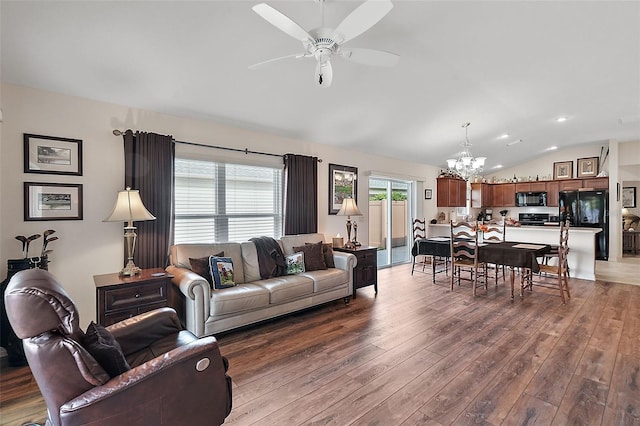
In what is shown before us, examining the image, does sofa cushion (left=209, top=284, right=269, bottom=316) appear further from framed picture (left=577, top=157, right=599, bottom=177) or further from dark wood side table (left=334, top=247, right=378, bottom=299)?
framed picture (left=577, top=157, right=599, bottom=177)

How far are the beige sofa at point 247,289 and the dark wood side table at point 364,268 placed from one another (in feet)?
0.69

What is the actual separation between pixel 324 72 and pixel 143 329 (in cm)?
215

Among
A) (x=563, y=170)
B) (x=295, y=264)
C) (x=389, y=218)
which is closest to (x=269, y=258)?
(x=295, y=264)

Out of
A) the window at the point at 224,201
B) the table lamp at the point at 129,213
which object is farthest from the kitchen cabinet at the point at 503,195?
the table lamp at the point at 129,213

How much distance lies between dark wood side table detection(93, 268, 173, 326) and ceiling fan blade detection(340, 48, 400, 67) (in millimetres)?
2509

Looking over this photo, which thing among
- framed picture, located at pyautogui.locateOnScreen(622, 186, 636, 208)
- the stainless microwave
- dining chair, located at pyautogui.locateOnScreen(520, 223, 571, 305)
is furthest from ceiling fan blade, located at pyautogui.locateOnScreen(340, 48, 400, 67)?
framed picture, located at pyautogui.locateOnScreen(622, 186, 636, 208)

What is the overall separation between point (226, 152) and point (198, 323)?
219cm

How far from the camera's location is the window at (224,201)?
12.5 feet

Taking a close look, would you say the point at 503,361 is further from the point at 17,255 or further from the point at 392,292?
the point at 17,255

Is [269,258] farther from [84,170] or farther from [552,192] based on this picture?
[552,192]

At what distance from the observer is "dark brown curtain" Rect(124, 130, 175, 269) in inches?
129

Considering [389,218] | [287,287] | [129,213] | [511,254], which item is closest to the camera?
[129,213]

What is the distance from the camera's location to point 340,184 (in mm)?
5523

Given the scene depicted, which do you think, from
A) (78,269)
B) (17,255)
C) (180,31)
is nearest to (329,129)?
(180,31)
